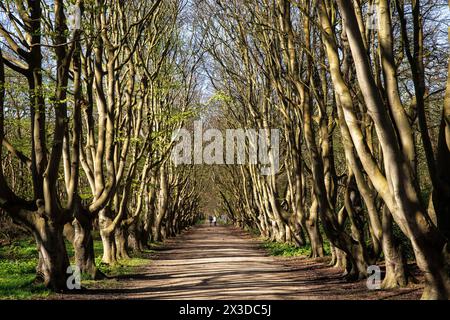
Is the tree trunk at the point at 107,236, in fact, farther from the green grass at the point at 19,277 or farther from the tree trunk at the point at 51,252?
the tree trunk at the point at 51,252

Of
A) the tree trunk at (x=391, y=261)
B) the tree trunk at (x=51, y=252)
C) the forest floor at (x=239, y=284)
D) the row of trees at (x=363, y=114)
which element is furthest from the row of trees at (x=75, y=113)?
the tree trunk at (x=391, y=261)

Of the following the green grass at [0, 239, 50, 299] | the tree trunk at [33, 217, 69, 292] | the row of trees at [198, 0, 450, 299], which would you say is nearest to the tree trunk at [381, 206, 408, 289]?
the row of trees at [198, 0, 450, 299]

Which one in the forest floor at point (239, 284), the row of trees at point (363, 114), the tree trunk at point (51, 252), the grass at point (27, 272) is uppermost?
the row of trees at point (363, 114)

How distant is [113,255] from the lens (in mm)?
18391

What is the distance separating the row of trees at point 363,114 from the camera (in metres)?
7.84

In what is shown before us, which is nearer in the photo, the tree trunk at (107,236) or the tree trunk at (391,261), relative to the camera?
the tree trunk at (391,261)

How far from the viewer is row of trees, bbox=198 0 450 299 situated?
25.7 feet

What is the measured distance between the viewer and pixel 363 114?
12.8 metres

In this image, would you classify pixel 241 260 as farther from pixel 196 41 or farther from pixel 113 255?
pixel 196 41

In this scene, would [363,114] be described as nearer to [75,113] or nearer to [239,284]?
[239,284]

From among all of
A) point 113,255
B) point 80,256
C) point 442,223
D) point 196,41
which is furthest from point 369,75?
point 196,41

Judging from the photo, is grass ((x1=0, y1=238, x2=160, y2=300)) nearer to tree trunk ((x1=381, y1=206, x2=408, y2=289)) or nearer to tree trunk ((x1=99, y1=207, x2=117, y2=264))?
tree trunk ((x1=99, y1=207, x2=117, y2=264))

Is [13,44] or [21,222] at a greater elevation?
[13,44]
